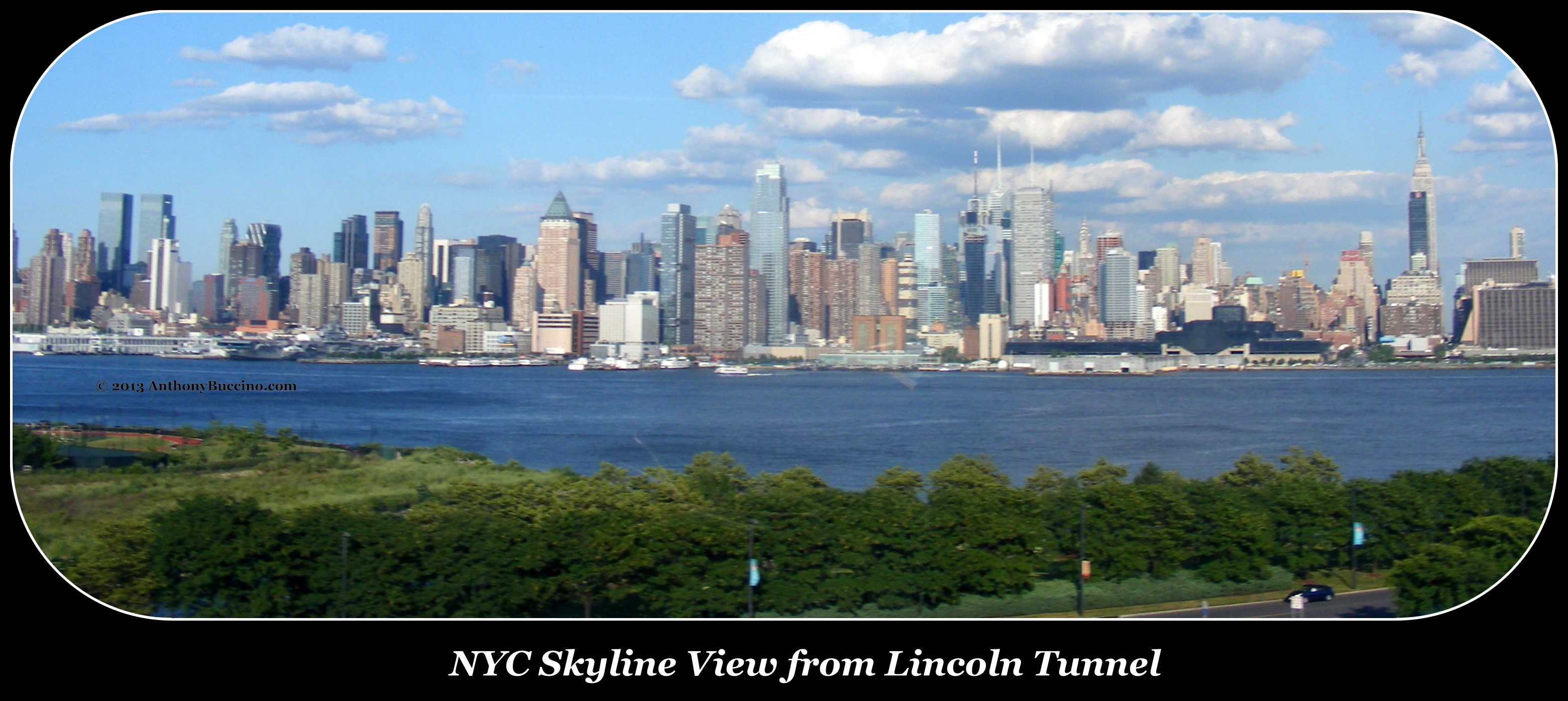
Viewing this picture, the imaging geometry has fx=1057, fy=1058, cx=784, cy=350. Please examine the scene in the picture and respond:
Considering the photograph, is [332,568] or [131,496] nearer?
[332,568]

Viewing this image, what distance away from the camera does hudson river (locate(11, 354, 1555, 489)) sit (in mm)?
5418

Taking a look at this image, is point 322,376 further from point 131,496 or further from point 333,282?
point 131,496

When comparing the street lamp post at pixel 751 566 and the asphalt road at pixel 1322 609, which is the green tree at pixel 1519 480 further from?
the street lamp post at pixel 751 566

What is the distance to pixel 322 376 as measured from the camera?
6699mm

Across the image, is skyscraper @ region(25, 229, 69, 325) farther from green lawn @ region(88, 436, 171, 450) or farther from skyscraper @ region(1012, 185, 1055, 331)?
skyscraper @ region(1012, 185, 1055, 331)

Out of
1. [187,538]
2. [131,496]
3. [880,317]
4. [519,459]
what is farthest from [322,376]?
[880,317]

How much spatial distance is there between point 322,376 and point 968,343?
5572 mm

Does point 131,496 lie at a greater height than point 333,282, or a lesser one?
lesser

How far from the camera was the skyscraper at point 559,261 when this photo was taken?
7094 millimetres

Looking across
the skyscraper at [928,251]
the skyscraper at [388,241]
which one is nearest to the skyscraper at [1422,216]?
the skyscraper at [928,251]

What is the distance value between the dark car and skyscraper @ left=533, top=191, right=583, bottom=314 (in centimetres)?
445

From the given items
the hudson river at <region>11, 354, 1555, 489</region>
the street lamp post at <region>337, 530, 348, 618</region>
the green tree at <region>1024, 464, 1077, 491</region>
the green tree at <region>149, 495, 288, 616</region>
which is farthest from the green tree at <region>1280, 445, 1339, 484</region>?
the green tree at <region>149, 495, 288, 616</region>

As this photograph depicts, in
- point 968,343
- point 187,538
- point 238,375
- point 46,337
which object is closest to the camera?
point 187,538

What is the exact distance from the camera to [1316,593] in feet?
13.2
